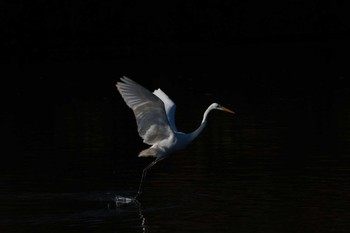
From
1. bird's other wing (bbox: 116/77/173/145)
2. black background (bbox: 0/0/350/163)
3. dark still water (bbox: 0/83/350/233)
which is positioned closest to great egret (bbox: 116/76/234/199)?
bird's other wing (bbox: 116/77/173/145)

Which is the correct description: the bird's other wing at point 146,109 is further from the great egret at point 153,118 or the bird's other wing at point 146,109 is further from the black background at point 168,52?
the black background at point 168,52

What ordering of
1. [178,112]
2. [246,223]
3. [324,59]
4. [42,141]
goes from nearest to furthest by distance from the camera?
[246,223]
[42,141]
[178,112]
[324,59]

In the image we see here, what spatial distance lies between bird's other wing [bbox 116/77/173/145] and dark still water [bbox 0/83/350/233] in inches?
37.6

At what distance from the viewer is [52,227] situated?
615 inches

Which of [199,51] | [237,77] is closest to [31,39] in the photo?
[199,51]

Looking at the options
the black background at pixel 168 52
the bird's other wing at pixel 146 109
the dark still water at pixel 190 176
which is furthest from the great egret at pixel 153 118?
the black background at pixel 168 52

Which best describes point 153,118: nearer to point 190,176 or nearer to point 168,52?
point 190,176

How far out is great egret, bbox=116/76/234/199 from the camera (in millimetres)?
17000

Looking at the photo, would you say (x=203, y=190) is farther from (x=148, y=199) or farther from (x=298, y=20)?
(x=298, y=20)

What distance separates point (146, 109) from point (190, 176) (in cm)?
265

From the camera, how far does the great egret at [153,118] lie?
17000mm

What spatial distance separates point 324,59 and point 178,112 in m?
22.1

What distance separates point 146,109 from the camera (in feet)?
56.9

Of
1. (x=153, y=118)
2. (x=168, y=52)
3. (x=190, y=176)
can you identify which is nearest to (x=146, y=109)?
(x=153, y=118)
